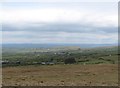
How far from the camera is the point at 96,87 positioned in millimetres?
19141

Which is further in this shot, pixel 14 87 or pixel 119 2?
pixel 119 2

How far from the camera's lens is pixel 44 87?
62.1 ft

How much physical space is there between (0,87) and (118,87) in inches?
320

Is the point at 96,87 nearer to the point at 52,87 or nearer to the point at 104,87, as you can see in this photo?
the point at 104,87

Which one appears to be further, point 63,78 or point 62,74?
point 62,74

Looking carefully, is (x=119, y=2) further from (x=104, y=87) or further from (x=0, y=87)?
(x=0, y=87)

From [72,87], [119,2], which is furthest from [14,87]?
[119,2]

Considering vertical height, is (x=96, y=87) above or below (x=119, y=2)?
below

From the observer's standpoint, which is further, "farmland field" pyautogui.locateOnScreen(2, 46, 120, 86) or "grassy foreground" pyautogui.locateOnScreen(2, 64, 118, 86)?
"farmland field" pyautogui.locateOnScreen(2, 46, 120, 86)

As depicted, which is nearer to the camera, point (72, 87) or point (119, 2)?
point (72, 87)

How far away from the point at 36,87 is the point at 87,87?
339 centimetres

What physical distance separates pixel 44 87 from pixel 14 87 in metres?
2.00

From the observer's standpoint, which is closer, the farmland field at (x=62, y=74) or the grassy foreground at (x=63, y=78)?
the grassy foreground at (x=63, y=78)

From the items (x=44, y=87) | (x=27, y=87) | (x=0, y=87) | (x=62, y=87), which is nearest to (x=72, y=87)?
(x=62, y=87)
